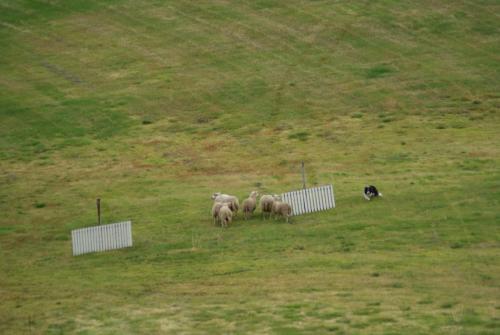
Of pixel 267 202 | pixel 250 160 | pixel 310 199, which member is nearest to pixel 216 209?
pixel 267 202

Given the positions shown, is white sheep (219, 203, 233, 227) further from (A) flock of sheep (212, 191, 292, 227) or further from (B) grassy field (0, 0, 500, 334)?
(B) grassy field (0, 0, 500, 334)

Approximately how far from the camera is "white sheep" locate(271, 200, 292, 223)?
41875mm

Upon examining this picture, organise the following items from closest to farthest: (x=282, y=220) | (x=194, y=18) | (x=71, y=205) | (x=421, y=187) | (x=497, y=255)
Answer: (x=497, y=255) → (x=282, y=220) → (x=421, y=187) → (x=71, y=205) → (x=194, y=18)

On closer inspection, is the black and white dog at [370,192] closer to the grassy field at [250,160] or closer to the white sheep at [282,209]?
the grassy field at [250,160]

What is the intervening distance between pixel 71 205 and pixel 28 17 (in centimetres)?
3690

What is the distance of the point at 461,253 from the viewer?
35594 mm

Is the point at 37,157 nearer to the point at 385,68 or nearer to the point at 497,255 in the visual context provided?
the point at 385,68

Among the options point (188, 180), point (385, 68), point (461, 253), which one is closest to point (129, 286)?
point (461, 253)

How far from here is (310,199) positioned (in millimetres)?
43375

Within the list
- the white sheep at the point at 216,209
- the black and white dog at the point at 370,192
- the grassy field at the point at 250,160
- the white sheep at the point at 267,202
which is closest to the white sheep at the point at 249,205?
the white sheep at the point at 267,202

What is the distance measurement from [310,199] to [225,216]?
13.8 ft

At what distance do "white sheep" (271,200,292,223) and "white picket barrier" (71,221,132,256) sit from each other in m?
6.52

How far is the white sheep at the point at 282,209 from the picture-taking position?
41.9 m

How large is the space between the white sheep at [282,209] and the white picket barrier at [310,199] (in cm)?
73
